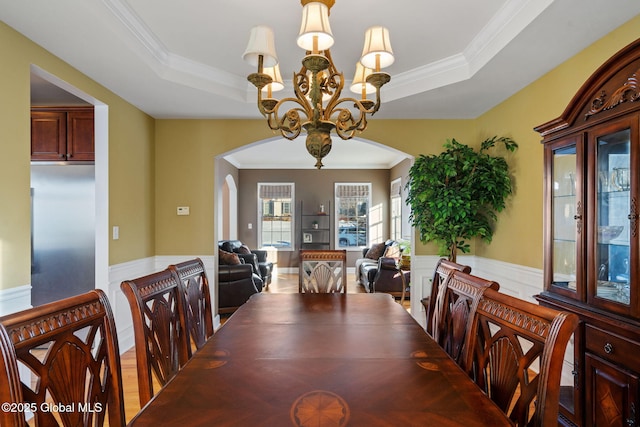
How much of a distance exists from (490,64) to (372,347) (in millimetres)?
2280

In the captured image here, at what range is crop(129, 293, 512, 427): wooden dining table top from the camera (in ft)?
3.15

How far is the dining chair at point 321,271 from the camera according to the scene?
9.57 ft

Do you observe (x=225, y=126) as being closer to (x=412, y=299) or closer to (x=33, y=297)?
(x=33, y=297)

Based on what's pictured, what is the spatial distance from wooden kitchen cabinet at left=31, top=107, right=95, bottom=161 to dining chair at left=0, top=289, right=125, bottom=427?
279 centimetres

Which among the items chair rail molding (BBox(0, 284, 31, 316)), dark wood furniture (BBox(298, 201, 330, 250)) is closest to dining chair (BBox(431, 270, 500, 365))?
chair rail molding (BBox(0, 284, 31, 316))

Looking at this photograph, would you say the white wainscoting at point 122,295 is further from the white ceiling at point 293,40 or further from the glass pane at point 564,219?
the glass pane at point 564,219

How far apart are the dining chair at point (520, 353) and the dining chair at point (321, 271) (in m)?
1.58

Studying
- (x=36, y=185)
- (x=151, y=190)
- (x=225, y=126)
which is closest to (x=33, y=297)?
(x=36, y=185)

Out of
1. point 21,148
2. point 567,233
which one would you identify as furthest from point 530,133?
point 21,148

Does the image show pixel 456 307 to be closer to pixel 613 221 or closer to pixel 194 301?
pixel 613 221

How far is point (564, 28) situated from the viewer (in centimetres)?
220

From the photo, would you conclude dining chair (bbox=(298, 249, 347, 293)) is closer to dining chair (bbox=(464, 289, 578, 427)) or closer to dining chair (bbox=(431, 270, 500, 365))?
dining chair (bbox=(431, 270, 500, 365))

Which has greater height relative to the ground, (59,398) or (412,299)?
(59,398)

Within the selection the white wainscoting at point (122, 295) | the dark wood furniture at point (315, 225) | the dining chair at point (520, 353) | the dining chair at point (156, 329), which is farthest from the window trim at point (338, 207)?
the dining chair at point (520, 353)
